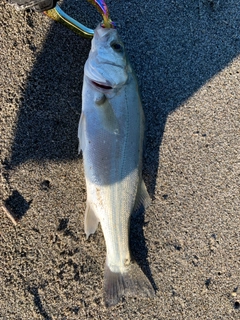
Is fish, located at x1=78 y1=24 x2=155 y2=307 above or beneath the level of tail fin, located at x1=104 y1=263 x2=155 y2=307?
above

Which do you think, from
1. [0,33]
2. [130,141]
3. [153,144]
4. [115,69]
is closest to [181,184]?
[153,144]

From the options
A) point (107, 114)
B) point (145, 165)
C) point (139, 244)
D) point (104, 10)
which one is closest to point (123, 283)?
point (139, 244)

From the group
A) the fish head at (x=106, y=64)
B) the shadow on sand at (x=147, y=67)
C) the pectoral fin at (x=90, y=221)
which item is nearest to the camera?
the fish head at (x=106, y=64)

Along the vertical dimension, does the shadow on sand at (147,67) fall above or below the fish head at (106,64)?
below

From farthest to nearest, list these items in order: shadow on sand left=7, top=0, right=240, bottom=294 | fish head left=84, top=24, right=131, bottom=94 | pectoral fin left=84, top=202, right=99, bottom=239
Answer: shadow on sand left=7, top=0, right=240, bottom=294
pectoral fin left=84, top=202, right=99, bottom=239
fish head left=84, top=24, right=131, bottom=94

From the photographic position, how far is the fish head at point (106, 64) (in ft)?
6.97

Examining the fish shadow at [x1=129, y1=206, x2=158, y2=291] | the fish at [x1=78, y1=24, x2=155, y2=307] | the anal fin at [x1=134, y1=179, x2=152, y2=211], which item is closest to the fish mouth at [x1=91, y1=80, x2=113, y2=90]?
the fish at [x1=78, y1=24, x2=155, y2=307]

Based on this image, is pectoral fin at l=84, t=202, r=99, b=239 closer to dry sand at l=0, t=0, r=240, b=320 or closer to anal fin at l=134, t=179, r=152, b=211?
dry sand at l=0, t=0, r=240, b=320

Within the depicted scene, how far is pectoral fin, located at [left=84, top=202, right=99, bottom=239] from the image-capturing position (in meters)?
2.27

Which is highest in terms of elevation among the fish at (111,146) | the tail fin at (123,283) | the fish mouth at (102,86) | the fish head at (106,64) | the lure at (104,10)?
the lure at (104,10)

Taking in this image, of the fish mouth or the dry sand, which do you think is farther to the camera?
the dry sand

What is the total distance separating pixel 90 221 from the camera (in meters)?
2.28

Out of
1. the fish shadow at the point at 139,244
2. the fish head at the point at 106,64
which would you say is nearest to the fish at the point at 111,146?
the fish head at the point at 106,64

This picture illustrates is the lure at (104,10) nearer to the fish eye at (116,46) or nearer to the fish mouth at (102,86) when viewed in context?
the fish eye at (116,46)
